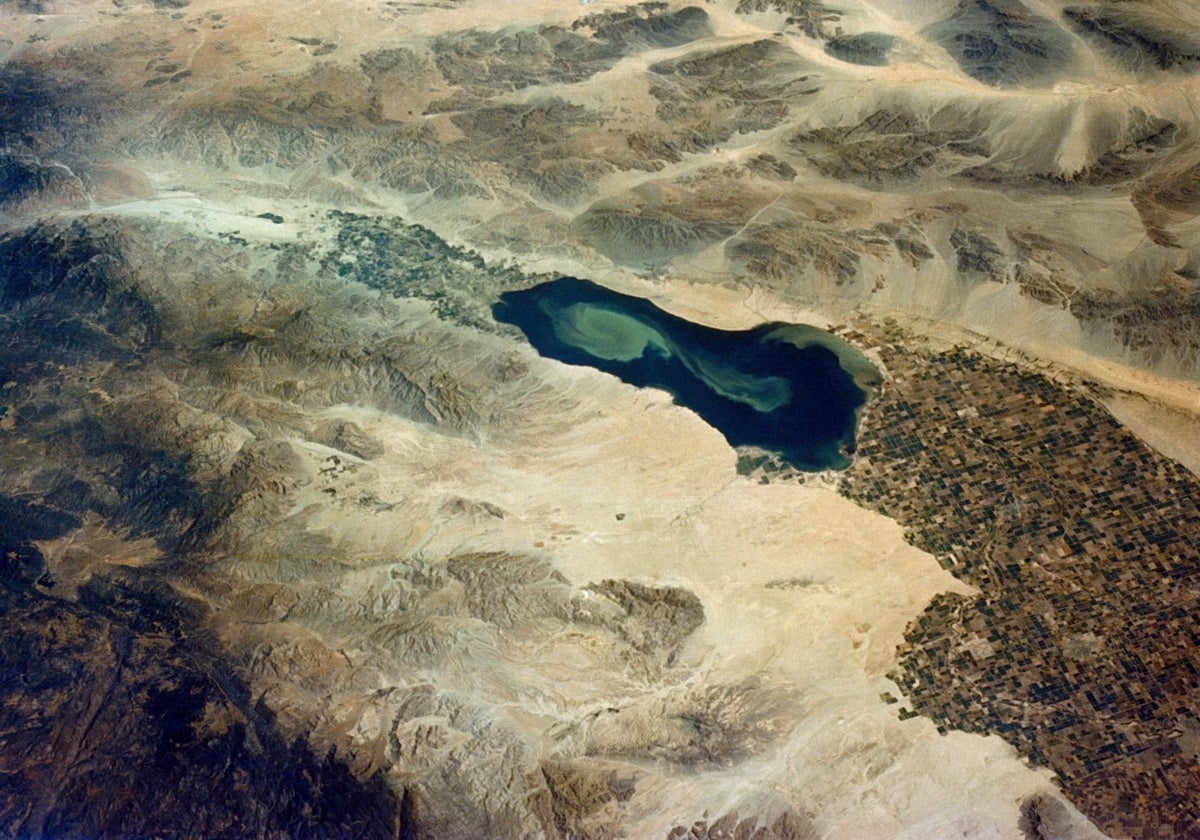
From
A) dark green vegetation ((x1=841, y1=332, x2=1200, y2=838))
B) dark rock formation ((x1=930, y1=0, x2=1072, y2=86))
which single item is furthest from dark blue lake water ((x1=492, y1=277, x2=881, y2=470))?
dark rock formation ((x1=930, y1=0, x2=1072, y2=86))

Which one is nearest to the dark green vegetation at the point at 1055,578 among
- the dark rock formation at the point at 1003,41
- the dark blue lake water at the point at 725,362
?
the dark blue lake water at the point at 725,362

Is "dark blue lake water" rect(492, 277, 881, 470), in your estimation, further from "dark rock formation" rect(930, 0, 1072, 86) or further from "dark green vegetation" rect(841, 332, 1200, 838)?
"dark rock formation" rect(930, 0, 1072, 86)

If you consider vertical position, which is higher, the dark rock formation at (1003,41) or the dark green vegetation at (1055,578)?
the dark rock formation at (1003,41)

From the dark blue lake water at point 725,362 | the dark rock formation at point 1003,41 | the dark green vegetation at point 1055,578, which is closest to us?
the dark green vegetation at point 1055,578

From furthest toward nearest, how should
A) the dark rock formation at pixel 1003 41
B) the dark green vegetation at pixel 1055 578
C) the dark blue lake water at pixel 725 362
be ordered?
the dark rock formation at pixel 1003 41 < the dark blue lake water at pixel 725 362 < the dark green vegetation at pixel 1055 578

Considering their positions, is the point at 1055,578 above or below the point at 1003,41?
below

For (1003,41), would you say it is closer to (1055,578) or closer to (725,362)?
(725,362)

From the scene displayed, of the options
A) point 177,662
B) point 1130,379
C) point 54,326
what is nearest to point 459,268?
point 54,326

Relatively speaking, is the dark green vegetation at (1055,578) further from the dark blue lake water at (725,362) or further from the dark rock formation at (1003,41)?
the dark rock formation at (1003,41)

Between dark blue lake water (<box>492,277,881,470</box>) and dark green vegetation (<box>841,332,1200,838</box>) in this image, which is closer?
dark green vegetation (<box>841,332,1200,838</box>)

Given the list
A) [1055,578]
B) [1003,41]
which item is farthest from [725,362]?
[1003,41]
